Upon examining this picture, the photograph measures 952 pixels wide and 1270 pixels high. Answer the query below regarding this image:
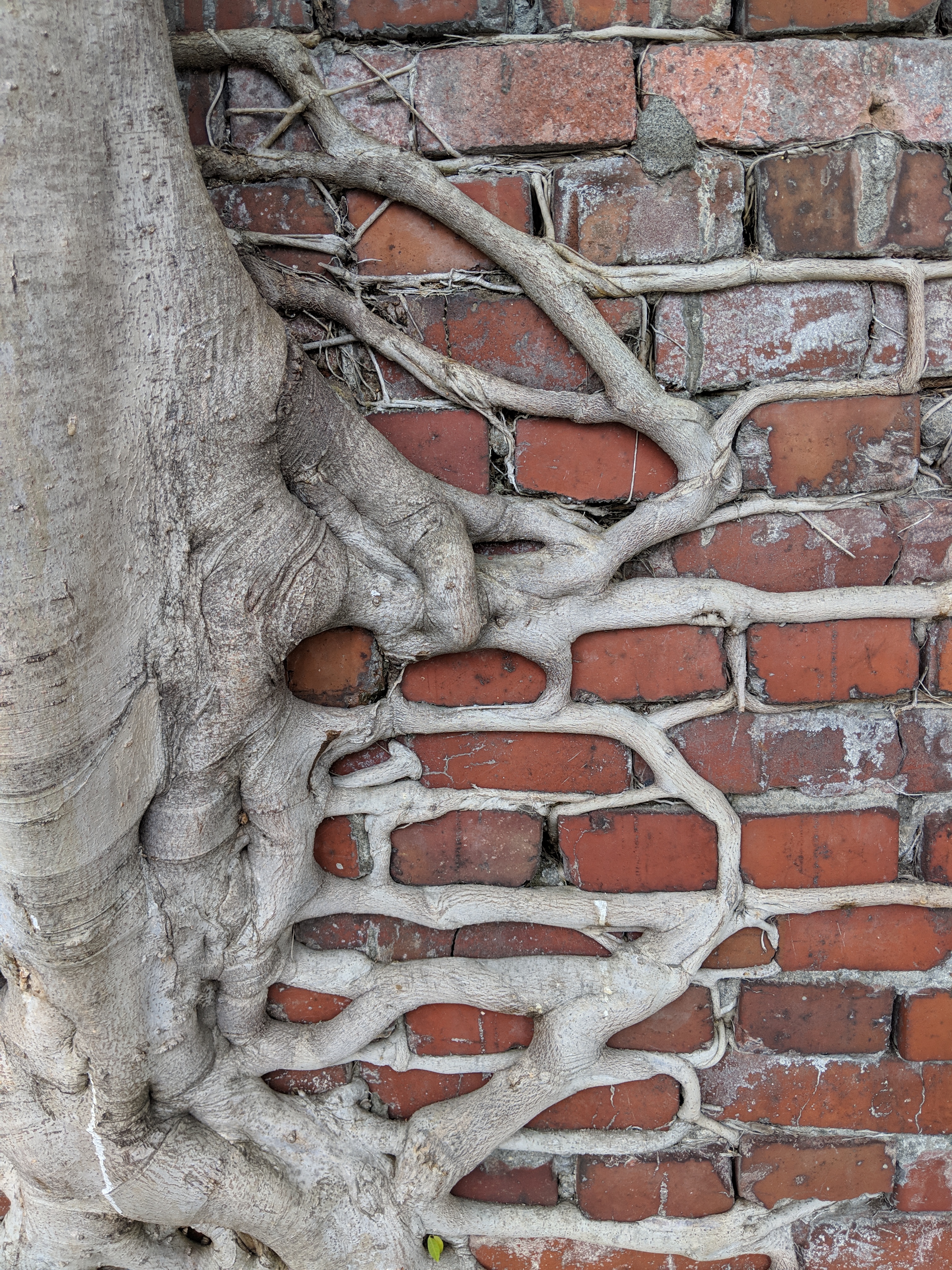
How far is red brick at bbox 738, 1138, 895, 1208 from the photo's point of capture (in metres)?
0.84

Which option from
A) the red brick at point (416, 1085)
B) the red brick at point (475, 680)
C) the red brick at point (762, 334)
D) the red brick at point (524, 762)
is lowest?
the red brick at point (416, 1085)

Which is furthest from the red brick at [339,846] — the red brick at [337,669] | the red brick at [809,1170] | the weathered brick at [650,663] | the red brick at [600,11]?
the red brick at [600,11]

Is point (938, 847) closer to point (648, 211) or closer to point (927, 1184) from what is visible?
point (927, 1184)

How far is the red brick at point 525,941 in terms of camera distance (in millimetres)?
814

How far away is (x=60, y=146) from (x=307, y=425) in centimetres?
24

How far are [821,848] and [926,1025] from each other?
0.21 meters

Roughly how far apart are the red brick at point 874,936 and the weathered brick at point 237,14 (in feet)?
3.02

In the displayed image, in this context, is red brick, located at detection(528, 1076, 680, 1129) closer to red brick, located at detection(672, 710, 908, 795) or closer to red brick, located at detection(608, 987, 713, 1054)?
red brick, located at detection(608, 987, 713, 1054)

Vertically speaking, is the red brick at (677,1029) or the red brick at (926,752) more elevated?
the red brick at (926,752)

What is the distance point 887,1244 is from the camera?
86 centimetres

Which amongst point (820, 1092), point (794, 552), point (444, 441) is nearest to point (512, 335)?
point (444, 441)

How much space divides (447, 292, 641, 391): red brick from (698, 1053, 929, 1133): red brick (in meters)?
0.68

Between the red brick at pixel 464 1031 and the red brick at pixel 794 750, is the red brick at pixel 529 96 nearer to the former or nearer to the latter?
the red brick at pixel 794 750

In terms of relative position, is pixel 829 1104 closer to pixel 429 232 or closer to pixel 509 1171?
pixel 509 1171
